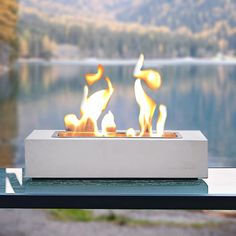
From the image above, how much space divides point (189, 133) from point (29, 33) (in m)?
2.51

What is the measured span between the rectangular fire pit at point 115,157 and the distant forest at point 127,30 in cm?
236

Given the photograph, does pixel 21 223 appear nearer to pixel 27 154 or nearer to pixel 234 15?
pixel 27 154

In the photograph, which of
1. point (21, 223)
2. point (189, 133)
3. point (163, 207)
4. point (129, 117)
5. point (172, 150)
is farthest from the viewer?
point (129, 117)

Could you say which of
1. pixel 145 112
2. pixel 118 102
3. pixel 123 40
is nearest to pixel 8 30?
pixel 123 40

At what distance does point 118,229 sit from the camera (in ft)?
Answer: 16.1

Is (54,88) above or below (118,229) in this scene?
above

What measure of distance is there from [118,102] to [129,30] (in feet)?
2.47

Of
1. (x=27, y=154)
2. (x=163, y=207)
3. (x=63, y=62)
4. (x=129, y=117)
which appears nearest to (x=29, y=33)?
(x=63, y=62)

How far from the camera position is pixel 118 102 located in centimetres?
560

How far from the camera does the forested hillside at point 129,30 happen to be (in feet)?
19.0

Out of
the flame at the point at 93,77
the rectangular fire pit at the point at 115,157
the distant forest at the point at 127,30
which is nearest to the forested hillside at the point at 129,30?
the distant forest at the point at 127,30

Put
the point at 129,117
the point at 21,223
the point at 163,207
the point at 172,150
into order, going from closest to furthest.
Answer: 1. the point at 163,207
2. the point at 172,150
3. the point at 21,223
4. the point at 129,117

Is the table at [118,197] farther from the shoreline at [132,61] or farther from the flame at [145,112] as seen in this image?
the shoreline at [132,61]

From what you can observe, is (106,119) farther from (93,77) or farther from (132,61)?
(132,61)
